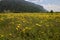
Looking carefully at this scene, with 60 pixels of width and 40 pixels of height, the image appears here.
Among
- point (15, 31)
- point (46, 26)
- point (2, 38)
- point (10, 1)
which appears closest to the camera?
point (2, 38)

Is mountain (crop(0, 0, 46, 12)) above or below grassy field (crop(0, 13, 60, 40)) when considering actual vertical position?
below

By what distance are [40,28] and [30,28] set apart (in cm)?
96

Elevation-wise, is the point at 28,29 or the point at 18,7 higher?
the point at 28,29

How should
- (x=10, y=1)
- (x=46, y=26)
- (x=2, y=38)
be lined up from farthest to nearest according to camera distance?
(x=10, y=1), (x=46, y=26), (x=2, y=38)

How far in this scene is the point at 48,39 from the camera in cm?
1623

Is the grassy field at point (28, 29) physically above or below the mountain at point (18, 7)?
above

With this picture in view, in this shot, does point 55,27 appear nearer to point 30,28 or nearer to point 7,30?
point 30,28

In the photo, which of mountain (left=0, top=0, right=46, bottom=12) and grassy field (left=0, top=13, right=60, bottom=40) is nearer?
grassy field (left=0, top=13, right=60, bottom=40)

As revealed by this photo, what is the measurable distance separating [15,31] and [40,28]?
218cm

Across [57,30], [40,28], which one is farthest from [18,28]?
[57,30]

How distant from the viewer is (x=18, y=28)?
56.4ft

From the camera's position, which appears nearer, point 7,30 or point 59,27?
point 7,30

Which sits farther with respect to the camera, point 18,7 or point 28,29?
point 18,7

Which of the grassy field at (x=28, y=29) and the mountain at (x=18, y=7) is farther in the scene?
the mountain at (x=18, y=7)
